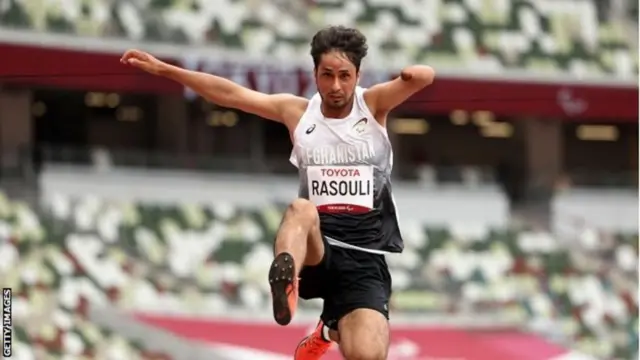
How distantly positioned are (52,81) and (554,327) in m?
7.62

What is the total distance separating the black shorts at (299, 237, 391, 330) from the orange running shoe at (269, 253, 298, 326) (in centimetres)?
78

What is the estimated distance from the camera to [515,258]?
2347cm

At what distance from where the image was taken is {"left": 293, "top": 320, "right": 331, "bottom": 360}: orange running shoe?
850 centimetres

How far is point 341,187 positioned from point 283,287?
3.19 ft

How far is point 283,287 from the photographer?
23.7 feet

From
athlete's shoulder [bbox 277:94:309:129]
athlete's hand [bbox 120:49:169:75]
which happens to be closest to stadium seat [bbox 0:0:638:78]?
athlete's hand [bbox 120:49:169:75]

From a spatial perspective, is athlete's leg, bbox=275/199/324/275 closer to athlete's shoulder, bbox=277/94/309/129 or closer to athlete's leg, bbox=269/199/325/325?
athlete's leg, bbox=269/199/325/325

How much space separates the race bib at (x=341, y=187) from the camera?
26.3 ft

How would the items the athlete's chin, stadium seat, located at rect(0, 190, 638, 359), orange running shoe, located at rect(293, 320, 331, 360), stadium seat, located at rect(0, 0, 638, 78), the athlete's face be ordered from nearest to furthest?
the athlete's face → the athlete's chin → orange running shoe, located at rect(293, 320, 331, 360) → stadium seat, located at rect(0, 190, 638, 359) → stadium seat, located at rect(0, 0, 638, 78)

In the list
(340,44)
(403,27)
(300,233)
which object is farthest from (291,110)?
(403,27)

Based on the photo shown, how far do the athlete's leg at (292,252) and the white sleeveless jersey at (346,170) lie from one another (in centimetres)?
26

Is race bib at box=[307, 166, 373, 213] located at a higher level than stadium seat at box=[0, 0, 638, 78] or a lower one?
lower

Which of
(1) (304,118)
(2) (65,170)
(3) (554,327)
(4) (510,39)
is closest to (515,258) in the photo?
(3) (554,327)

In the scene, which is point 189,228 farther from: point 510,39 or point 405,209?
point 510,39
